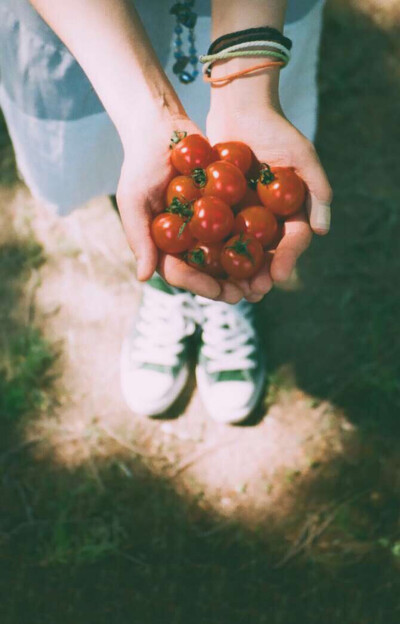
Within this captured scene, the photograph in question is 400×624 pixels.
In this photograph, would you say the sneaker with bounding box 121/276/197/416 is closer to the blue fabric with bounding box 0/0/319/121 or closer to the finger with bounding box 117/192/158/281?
the finger with bounding box 117/192/158/281

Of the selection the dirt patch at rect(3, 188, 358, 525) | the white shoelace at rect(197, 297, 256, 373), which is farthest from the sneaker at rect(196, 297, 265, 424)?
the dirt patch at rect(3, 188, 358, 525)

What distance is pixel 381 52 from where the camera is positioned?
10.2 feet

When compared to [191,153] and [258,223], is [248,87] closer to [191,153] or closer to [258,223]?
[191,153]

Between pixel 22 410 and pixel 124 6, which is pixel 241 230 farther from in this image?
pixel 22 410

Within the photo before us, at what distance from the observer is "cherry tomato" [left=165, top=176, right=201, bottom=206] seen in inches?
67.4

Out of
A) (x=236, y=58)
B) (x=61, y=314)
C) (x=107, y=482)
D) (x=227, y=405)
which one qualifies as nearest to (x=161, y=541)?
(x=107, y=482)

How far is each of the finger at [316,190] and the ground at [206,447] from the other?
944mm

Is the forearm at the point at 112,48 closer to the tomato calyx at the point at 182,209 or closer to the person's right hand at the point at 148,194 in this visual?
the person's right hand at the point at 148,194

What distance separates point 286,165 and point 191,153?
1.02 feet

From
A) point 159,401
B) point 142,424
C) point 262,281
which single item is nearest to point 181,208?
point 262,281

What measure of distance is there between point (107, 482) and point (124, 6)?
1.69m

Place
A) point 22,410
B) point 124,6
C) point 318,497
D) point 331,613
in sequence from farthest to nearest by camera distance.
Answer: point 22,410 → point 318,497 → point 331,613 → point 124,6

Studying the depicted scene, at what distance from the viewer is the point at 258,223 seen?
1.72 meters

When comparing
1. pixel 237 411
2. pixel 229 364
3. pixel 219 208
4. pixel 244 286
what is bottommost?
pixel 237 411
